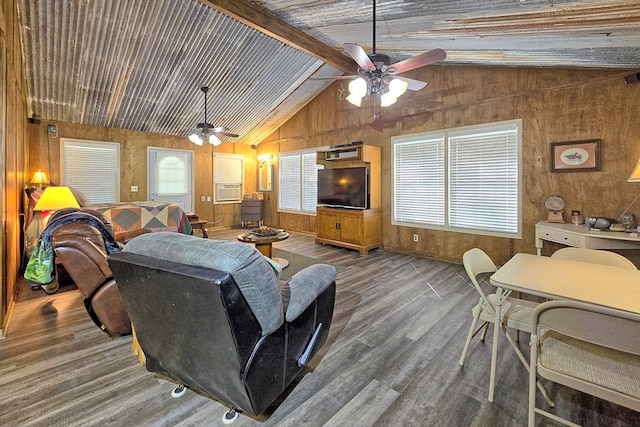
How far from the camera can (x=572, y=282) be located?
5.32 ft

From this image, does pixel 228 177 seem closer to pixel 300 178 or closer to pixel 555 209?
pixel 300 178

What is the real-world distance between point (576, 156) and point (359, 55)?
3219 millimetres

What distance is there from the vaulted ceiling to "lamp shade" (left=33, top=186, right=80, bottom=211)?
7.27 ft

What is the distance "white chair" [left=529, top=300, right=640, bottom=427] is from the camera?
1130 mm

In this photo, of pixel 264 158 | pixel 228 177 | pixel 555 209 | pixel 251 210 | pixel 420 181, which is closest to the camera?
pixel 555 209

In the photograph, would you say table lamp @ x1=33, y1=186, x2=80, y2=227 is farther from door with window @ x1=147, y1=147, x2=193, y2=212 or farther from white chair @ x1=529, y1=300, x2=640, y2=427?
white chair @ x1=529, y1=300, x2=640, y2=427

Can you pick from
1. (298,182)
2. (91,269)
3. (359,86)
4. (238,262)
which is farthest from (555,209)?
(298,182)

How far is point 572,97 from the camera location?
3658 mm

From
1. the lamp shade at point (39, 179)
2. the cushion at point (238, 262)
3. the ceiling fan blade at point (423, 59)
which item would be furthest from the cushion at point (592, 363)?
the lamp shade at point (39, 179)

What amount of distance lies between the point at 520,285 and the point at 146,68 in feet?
19.7

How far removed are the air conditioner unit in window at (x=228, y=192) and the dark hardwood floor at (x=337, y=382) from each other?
211 inches

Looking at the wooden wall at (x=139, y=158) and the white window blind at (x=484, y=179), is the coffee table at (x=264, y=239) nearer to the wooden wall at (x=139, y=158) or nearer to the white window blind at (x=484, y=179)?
the white window blind at (x=484, y=179)

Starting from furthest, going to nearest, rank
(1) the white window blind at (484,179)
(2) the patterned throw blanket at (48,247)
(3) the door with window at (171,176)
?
(3) the door with window at (171,176) < (1) the white window blind at (484,179) < (2) the patterned throw blanket at (48,247)

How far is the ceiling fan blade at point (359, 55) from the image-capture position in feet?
7.52
